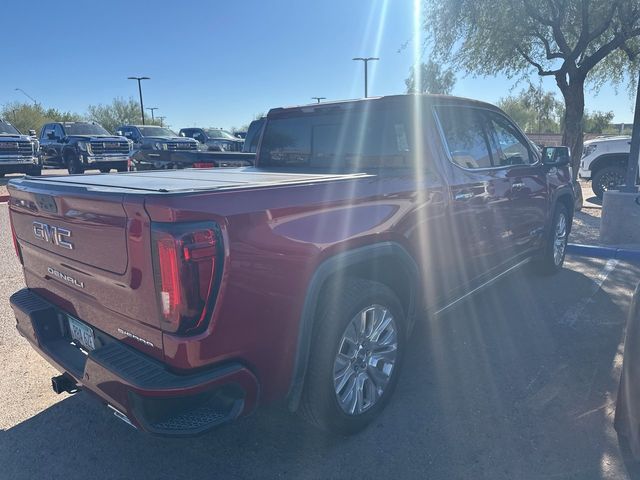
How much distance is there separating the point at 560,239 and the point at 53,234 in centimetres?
528

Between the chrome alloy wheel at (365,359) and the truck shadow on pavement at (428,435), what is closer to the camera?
the truck shadow on pavement at (428,435)

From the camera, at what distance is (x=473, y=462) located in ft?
8.30

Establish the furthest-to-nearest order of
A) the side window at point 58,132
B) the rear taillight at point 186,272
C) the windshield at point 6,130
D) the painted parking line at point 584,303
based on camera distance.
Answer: the side window at point 58,132, the windshield at point 6,130, the painted parking line at point 584,303, the rear taillight at point 186,272

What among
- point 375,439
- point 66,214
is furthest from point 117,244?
point 375,439

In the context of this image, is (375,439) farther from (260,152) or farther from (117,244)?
(260,152)

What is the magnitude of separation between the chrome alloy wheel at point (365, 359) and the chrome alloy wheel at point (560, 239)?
3384 mm

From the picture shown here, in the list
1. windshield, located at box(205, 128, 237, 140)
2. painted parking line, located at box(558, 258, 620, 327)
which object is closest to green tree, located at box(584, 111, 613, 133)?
windshield, located at box(205, 128, 237, 140)

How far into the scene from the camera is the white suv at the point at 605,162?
1081 centimetres

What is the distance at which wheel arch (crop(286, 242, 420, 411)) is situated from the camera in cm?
234

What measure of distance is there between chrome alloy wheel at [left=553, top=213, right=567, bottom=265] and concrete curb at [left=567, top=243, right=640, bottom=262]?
1.28m

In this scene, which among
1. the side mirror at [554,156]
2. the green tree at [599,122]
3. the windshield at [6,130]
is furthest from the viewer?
the green tree at [599,122]

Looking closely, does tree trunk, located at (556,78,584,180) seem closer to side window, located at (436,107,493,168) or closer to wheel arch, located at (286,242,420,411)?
side window, located at (436,107,493,168)

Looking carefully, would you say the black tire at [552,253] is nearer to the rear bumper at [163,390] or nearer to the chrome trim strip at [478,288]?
the chrome trim strip at [478,288]

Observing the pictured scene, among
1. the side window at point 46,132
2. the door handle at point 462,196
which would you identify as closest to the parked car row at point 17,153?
the side window at point 46,132
